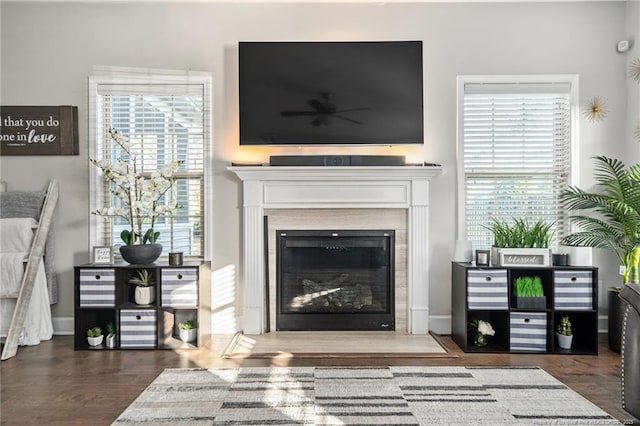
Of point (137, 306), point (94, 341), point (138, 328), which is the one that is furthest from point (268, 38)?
point (94, 341)

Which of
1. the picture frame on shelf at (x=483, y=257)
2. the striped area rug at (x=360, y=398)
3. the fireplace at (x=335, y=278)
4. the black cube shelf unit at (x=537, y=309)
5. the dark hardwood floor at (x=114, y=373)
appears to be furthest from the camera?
the fireplace at (x=335, y=278)

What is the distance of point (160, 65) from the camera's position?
13.0 ft

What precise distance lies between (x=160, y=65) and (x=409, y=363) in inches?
120

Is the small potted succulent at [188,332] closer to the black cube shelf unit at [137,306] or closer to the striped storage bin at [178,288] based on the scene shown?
the black cube shelf unit at [137,306]

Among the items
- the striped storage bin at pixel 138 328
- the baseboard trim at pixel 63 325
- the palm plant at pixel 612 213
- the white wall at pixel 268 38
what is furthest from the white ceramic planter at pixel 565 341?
Result: the baseboard trim at pixel 63 325

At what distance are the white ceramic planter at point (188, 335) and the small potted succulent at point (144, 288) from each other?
344 mm

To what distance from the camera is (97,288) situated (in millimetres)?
3584

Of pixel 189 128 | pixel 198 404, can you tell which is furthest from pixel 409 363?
pixel 189 128

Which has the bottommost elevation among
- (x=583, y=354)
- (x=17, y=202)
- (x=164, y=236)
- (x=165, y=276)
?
(x=583, y=354)

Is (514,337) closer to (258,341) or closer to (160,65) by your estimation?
(258,341)

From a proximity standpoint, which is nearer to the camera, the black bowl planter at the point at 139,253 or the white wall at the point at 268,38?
the black bowl planter at the point at 139,253

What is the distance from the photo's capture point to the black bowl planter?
360cm

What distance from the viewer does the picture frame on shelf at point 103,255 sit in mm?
3771

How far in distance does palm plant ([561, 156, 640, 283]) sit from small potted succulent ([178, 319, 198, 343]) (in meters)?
2.98
